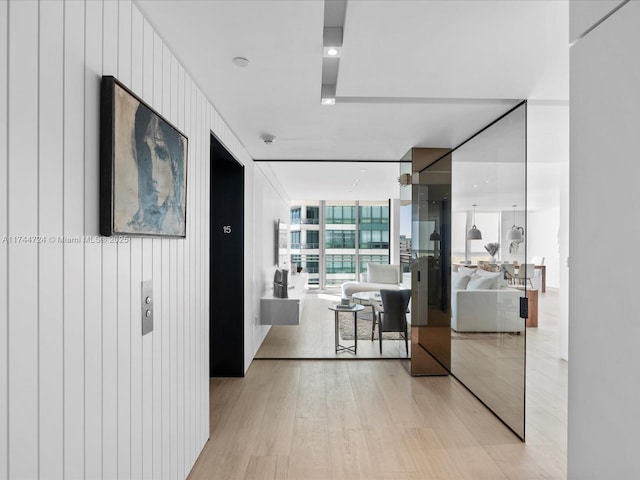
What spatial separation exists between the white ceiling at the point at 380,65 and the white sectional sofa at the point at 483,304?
53.2 inches

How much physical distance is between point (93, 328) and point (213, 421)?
202cm

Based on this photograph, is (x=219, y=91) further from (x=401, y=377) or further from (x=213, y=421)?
(x=401, y=377)

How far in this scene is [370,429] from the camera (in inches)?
112

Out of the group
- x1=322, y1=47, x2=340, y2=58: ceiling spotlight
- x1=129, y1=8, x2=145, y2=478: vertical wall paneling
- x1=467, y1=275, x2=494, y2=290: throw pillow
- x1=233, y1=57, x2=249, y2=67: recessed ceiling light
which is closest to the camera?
x1=129, y1=8, x2=145, y2=478: vertical wall paneling

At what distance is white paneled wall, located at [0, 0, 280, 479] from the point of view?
963mm

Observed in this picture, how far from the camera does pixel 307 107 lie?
9.16 ft
